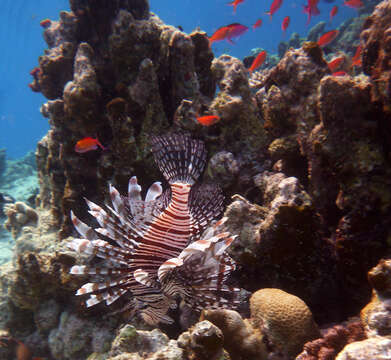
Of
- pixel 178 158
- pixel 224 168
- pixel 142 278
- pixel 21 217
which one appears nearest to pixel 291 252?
pixel 142 278

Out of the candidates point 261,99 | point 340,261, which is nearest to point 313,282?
point 340,261

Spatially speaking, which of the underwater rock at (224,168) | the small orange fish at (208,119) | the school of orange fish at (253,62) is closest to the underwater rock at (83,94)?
the school of orange fish at (253,62)

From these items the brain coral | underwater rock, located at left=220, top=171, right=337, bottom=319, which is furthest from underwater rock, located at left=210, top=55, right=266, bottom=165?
the brain coral

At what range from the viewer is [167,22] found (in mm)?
92188

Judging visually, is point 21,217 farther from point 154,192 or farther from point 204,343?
point 204,343

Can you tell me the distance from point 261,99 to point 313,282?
2979 millimetres

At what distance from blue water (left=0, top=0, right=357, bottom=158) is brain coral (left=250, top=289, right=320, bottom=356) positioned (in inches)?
2925

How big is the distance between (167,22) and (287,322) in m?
105

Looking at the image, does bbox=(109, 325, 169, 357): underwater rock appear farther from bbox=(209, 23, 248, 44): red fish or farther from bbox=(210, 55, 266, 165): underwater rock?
bbox=(209, 23, 248, 44): red fish

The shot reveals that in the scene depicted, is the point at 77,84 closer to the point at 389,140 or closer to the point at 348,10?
the point at 389,140

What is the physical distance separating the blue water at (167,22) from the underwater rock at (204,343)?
2940 inches

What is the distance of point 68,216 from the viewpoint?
4297 millimetres

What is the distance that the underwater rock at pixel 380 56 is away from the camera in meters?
2.10

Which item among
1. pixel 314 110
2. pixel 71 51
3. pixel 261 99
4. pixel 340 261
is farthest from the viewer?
A: pixel 71 51
